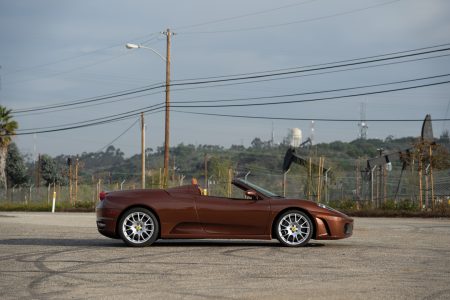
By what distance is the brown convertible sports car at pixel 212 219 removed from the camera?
1211cm

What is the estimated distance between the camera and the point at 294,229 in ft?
40.0

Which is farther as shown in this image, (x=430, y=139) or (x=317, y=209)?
(x=430, y=139)

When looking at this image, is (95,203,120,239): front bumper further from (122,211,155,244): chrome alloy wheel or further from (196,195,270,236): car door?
(196,195,270,236): car door

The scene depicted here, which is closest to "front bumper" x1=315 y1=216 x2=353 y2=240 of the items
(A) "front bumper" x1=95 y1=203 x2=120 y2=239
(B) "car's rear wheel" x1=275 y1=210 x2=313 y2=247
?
(B) "car's rear wheel" x1=275 y1=210 x2=313 y2=247

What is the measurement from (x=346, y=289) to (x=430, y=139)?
92.8 ft

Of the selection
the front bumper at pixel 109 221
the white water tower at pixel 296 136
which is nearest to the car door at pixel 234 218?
the front bumper at pixel 109 221

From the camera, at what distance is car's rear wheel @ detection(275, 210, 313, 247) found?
12.1 meters

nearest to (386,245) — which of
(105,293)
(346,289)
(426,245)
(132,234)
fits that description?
(426,245)

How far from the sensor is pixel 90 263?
10.1 metres

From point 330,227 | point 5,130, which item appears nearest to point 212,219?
point 330,227

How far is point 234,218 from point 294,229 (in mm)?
989

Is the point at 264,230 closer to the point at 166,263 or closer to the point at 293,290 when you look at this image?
the point at 166,263

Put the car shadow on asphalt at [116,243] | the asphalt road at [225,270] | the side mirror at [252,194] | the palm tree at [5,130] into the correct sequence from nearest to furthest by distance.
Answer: the asphalt road at [225,270]
the side mirror at [252,194]
the car shadow on asphalt at [116,243]
the palm tree at [5,130]

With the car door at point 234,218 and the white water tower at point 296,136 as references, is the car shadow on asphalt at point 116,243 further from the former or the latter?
the white water tower at point 296,136
